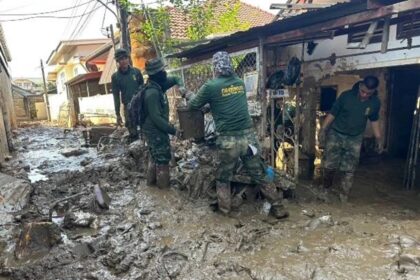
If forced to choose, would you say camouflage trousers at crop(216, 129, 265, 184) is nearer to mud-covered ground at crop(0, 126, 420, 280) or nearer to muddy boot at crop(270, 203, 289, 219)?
muddy boot at crop(270, 203, 289, 219)

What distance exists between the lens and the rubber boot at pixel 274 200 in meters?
4.35

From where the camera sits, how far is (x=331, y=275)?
3.03 m

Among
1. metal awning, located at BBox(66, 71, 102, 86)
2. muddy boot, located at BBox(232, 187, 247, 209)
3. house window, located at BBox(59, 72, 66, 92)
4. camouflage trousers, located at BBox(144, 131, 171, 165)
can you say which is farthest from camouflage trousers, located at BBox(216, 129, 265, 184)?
house window, located at BBox(59, 72, 66, 92)

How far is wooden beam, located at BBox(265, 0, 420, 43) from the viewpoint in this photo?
11.3ft

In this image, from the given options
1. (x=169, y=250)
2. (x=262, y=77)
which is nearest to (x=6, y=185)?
(x=169, y=250)

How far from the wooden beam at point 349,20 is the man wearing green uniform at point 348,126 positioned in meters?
1.11

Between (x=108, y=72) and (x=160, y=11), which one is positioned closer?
(x=160, y=11)

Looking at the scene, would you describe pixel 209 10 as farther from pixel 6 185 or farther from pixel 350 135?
pixel 6 185

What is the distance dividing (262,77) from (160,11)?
7328 mm

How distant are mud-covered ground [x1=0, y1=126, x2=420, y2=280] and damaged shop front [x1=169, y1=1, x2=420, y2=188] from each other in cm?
114

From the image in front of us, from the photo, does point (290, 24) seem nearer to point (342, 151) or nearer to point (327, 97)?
point (342, 151)

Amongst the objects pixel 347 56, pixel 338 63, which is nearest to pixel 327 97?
pixel 338 63

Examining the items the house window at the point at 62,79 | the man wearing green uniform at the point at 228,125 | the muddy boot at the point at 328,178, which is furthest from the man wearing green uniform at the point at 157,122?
the house window at the point at 62,79

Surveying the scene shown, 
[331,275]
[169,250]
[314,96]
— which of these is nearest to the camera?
[331,275]
